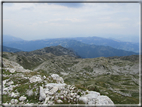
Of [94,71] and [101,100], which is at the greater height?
[101,100]

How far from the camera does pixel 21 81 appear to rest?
16.8m

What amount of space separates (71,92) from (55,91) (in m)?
2.35

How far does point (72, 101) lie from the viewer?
11.1 meters

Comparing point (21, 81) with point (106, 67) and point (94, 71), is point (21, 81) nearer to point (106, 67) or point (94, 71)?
point (94, 71)

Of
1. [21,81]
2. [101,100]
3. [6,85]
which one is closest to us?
[101,100]

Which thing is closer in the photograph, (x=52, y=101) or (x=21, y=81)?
(x=52, y=101)

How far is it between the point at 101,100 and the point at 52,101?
639cm

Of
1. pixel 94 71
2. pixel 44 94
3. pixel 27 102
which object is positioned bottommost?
pixel 94 71

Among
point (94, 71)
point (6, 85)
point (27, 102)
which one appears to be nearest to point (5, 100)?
point (27, 102)

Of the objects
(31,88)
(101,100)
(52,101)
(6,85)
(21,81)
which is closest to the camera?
(52,101)

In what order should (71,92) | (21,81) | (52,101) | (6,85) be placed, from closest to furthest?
1. (52,101)
2. (71,92)
3. (6,85)
4. (21,81)

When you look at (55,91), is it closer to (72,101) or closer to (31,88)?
(72,101)

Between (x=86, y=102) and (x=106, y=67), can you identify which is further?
(x=106, y=67)

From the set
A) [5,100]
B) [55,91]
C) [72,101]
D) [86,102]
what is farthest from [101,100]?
[5,100]
